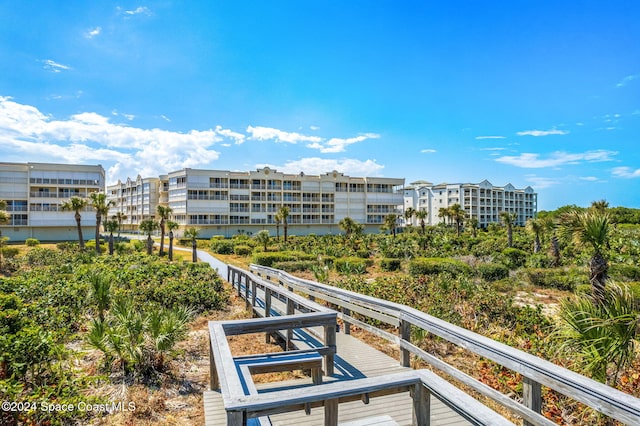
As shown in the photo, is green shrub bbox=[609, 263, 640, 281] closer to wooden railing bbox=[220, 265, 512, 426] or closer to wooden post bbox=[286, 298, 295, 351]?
wooden post bbox=[286, 298, 295, 351]

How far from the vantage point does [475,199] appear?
103562mm

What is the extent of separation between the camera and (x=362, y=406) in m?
4.67

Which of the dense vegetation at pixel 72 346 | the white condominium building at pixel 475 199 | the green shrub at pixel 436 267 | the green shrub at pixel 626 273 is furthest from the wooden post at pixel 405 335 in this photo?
the white condominium building at pixel 475 199

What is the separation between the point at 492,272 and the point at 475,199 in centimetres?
8589

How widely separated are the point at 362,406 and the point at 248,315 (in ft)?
25.0

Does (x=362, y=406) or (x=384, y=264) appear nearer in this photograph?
(x=362, y=406)

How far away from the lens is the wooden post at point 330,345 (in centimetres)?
551

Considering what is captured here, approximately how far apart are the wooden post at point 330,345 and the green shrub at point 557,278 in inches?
791

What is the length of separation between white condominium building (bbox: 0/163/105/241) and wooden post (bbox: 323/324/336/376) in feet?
200

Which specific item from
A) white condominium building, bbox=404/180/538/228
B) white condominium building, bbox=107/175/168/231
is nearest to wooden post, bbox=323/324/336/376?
white condominium building, bbox=107/175/168/231

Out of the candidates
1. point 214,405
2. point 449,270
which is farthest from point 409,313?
point 449,270

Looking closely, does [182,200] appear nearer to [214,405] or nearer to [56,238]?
[56,238]

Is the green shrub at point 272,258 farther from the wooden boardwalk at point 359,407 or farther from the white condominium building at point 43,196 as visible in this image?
the white condominium building at point 43,196

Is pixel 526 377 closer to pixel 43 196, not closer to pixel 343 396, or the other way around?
pixel 343 396
